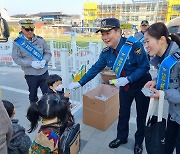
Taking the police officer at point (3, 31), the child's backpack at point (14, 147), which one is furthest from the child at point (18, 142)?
the police officer at point (3, 31)

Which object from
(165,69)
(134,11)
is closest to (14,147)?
(165,69)

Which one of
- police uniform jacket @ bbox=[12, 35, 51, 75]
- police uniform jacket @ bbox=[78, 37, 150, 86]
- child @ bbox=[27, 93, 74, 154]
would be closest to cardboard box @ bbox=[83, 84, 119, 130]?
police uniform jacket @ bbox=[78, 37, 150, 86]

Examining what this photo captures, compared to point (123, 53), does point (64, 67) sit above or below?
below

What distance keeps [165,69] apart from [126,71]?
674mm

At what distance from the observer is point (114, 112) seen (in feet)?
9.95

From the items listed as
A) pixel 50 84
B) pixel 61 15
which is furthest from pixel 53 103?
pixel 61 15

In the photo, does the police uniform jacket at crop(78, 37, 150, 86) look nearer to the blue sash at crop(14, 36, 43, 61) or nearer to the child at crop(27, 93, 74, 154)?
the child at crop(27, 93, 74, 154)

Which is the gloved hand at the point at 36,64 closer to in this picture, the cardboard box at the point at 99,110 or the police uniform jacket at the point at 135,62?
the cardboard box at the point at 99,110

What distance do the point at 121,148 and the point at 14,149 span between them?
1.51 metres

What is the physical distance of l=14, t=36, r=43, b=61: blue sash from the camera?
109 inches

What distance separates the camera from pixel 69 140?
133 cm

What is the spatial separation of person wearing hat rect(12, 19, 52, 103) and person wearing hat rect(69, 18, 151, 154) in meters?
0.95

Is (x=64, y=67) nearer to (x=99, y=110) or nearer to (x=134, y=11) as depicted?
(x=99, y=110)

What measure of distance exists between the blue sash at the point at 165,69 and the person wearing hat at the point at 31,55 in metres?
1.88
